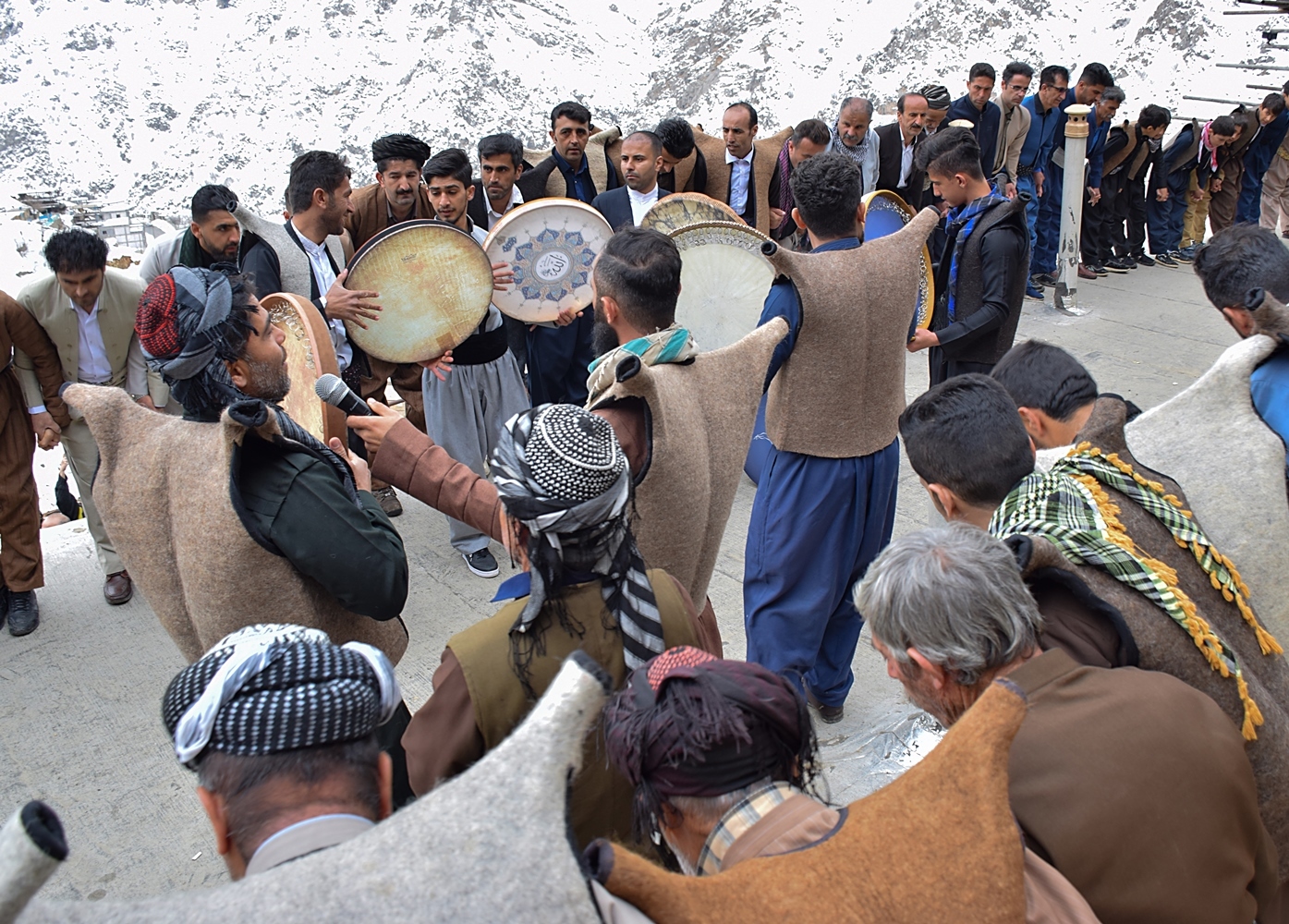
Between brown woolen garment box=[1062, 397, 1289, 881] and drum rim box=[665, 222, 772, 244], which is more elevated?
drum rim box=[665, 222, 772, 244]

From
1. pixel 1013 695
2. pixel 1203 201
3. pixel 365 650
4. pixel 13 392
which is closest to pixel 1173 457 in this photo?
pixel 1013 695

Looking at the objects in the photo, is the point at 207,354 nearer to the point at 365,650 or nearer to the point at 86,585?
the point at 365,650

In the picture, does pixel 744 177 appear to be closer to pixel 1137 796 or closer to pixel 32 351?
pixel 32 351

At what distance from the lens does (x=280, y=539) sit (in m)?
1.90

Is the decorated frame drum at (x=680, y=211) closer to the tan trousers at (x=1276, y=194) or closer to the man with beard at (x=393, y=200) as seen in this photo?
the man with beard at (x=393, y=200)

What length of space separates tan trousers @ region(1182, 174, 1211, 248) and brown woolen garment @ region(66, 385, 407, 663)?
11153mm

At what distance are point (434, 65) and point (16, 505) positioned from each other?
22565 mm

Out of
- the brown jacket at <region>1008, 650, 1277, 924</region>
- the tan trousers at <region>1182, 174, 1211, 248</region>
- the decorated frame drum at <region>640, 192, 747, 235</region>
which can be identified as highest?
the decorated frame drum at <region>640, 192, 747, 235</region>

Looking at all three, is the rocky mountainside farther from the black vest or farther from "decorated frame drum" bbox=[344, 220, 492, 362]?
the black vest

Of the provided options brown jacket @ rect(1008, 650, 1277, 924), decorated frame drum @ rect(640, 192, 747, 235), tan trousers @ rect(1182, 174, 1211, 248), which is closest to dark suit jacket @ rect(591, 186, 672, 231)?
decorated frame drum @ rect(640, 192, 747, 235)

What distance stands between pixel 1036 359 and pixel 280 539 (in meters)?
1.90

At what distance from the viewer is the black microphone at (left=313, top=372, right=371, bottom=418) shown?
7.22ft

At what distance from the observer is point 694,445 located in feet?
7.47

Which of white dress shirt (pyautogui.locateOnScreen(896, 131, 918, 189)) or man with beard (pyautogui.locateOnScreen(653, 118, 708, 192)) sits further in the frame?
white dress shirt (pyautogui.locateOnScreen(896, 131, 918, 189))
